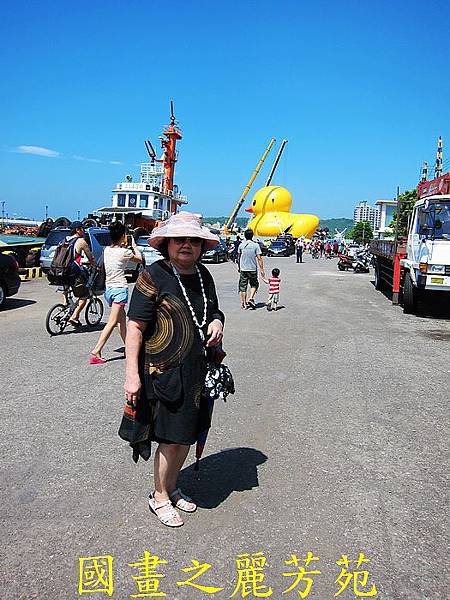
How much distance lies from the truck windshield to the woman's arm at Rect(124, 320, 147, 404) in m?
10.3

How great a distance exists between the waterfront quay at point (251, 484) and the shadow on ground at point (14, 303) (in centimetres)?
478

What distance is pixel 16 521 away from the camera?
3355 millimetres

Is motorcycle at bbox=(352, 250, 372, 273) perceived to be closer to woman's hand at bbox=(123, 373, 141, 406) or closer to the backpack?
the backpack

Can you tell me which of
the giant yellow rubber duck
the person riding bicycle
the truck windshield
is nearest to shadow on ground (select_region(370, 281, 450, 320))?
the truck windshield

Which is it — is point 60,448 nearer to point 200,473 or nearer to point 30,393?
point 200,473

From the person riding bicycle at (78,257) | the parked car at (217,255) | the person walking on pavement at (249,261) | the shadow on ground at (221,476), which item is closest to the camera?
the shadow on ground at (221,476)

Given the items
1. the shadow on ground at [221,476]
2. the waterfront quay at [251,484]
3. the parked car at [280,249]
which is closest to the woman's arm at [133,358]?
the waterfront quay at [251,484]

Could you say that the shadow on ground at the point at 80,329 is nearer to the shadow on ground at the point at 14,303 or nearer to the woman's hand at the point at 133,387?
the shadow on ground at the point at 14,303

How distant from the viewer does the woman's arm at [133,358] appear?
10.4 feet

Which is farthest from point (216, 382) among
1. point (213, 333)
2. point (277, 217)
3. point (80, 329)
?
point (277, 217)

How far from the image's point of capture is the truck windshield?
12203 millimetres

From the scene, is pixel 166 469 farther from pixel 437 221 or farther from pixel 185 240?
pixel 437 221

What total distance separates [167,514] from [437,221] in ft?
34.4

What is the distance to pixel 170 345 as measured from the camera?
126 inches
